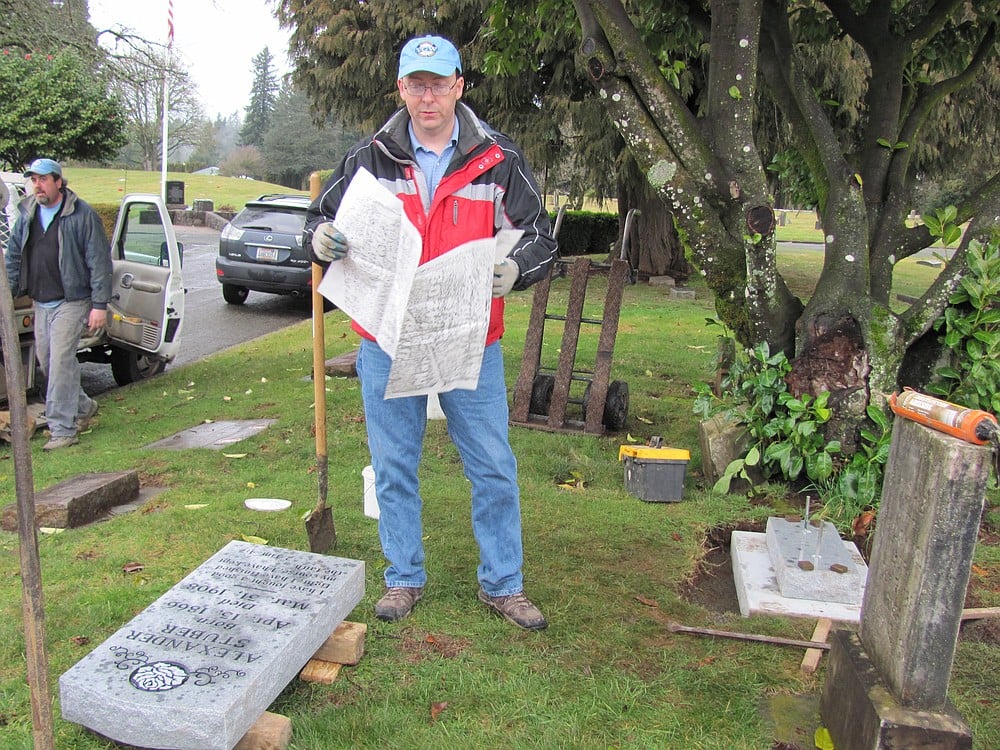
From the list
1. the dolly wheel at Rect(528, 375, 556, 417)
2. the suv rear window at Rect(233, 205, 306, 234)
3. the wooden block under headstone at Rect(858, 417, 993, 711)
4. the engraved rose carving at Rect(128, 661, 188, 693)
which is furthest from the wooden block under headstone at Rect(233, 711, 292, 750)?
the suv rear window at Rect(233, 205, 306, 234)

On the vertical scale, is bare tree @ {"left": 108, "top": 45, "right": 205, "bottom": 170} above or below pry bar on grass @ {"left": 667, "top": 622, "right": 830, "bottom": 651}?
above

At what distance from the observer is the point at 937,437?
7.99ft

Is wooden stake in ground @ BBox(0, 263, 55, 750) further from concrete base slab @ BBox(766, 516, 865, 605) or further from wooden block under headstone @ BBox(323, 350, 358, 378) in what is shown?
wooden block under headstone @ BBox(323, 350, 358, 378)

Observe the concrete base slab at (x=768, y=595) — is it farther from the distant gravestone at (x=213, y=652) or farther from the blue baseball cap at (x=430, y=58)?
the blue baseball cap at (x=430, y=58)

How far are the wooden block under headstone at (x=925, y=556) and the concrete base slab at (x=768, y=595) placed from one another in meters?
0.96

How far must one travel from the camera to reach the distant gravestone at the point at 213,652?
242 cm

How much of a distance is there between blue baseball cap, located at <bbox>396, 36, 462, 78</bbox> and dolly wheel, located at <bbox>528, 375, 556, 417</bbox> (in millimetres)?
3940

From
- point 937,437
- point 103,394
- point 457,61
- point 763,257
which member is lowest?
point 103,394

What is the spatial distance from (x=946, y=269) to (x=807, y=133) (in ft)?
4.22

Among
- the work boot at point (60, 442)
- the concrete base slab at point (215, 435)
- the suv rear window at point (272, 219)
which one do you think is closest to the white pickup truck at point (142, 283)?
the work boot at point (60, 442)

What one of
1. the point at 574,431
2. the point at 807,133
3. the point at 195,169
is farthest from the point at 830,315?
the point at 195,169

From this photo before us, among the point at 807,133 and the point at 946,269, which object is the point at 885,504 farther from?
the point at 807,133

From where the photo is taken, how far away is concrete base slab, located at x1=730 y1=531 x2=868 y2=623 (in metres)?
3.73

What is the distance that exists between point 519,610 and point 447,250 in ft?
4.80
